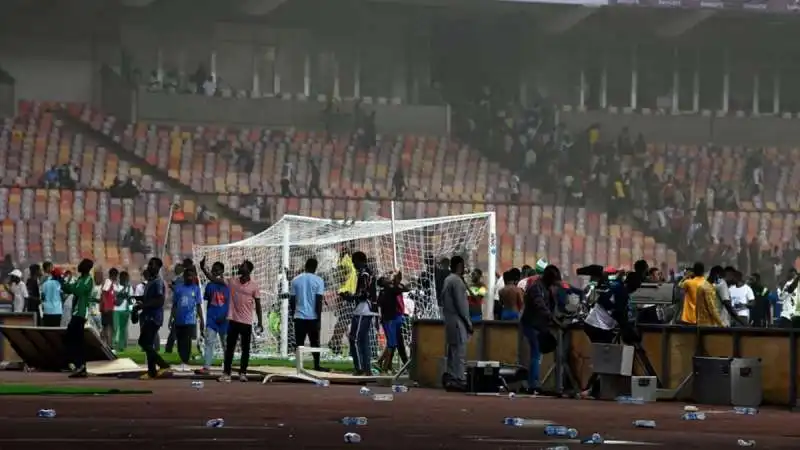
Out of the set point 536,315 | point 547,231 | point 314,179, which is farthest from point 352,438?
point 547,231

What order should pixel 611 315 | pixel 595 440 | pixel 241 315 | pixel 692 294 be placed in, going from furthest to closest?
1. pixel 692 294
2. pixel 241 315
3. pixel 611 315
4. pixel 595 440

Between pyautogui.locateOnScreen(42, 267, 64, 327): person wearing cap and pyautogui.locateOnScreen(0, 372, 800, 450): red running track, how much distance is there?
8.27 metres

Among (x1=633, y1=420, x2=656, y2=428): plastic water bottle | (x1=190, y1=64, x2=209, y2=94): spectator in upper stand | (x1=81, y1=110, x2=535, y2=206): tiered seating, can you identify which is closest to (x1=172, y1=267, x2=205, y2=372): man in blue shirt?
(x1=633, y1=420, x2=656, y2=428): plastic water bottle

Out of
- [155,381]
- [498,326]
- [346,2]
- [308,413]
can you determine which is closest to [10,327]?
[155,381]

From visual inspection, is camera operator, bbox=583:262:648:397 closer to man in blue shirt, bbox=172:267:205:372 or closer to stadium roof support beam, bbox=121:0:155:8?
man in blue shirt, bbox=172:267:205:372

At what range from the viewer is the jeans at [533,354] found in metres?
22.3

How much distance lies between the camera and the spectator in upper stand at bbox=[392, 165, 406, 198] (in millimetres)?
46966

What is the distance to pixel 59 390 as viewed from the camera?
20.3 meters

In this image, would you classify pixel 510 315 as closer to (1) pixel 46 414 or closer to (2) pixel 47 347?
(2) pixel 47 347

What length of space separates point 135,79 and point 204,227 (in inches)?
238

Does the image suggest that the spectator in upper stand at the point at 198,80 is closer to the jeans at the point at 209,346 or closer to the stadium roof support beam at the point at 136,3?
the stadium roof support beam at the point at 136,3

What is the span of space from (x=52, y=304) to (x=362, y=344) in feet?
22.5

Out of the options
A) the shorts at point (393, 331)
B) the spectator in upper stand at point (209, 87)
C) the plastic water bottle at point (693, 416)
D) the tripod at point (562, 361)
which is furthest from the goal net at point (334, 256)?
the spectator in upper stand at point (209, 87)

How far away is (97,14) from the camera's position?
48469mm
